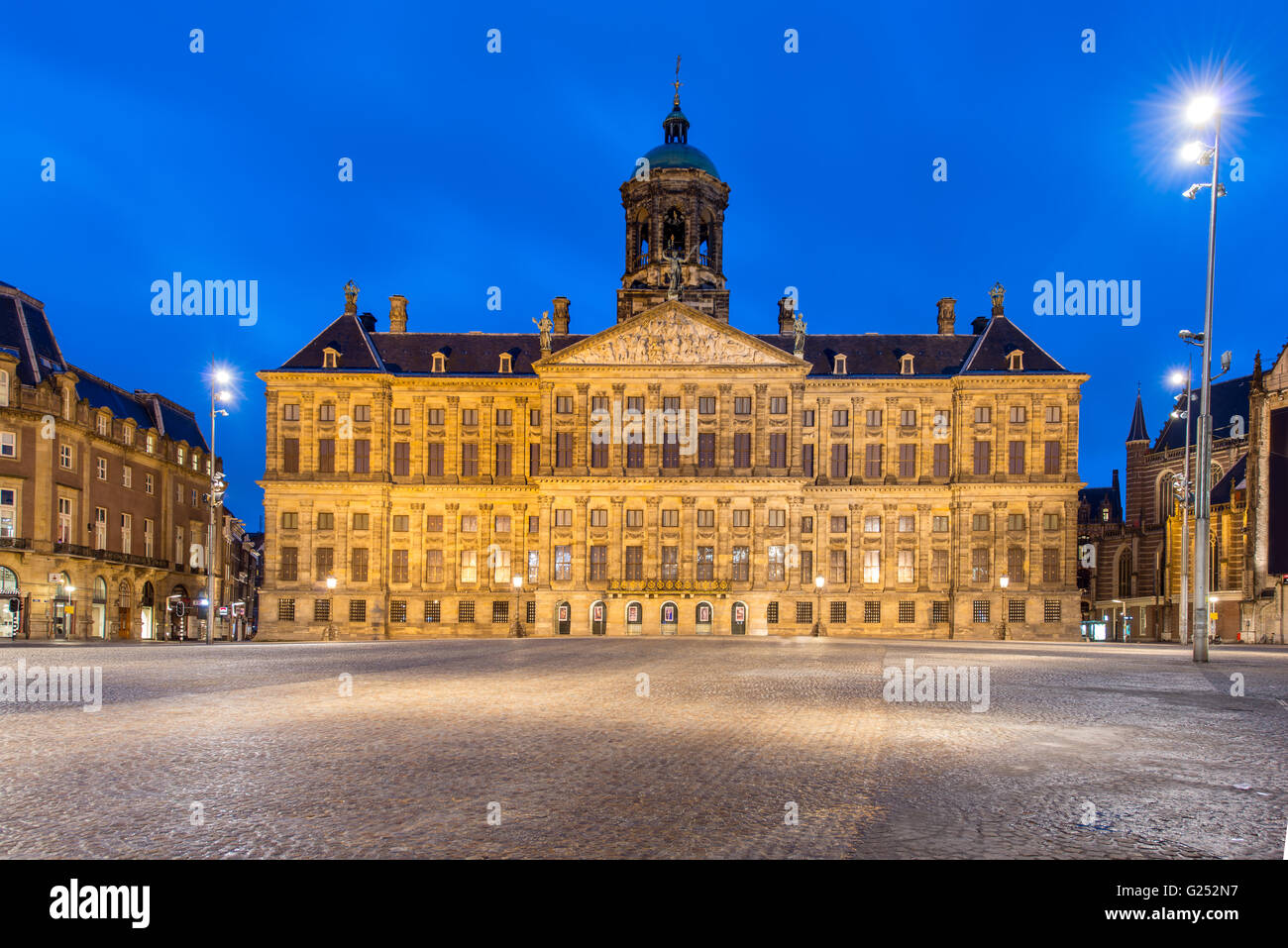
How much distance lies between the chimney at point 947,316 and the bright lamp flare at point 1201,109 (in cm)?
4736

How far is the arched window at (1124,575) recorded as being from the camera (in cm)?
7900

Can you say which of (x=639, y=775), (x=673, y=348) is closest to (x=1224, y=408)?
(x=673, y=348)

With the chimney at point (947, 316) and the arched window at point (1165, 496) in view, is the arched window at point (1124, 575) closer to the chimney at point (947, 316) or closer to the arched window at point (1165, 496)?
the arched window at point (1165, 496)

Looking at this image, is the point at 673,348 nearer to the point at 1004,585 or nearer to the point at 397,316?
the point at 397,316

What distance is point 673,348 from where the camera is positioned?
62.4 meters

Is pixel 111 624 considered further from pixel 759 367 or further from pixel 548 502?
pixel 759 367

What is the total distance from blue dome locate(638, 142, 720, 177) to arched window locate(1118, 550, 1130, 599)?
159 feet

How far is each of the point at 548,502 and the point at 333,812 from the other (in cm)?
5569

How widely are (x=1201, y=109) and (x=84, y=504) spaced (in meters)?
57.3

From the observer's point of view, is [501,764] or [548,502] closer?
[501,764]

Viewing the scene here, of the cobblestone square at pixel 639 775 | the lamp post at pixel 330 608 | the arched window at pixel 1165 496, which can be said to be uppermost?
the arched window at pixel 1165 496

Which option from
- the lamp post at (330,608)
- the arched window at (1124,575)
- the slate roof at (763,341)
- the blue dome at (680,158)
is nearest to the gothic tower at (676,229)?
the blue dome at (680,158)
